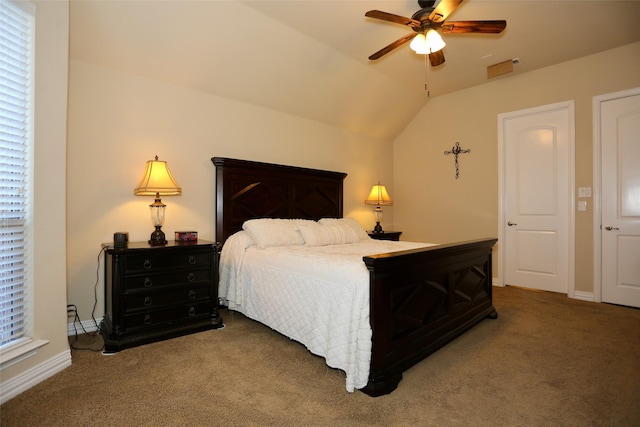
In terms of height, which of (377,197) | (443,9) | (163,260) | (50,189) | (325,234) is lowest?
(163,260)

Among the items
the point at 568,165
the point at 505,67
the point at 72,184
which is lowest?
the point at 72,184

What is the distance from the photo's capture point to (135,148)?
2912 mm

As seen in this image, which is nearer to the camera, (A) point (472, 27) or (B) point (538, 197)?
(A) point (472, 27)

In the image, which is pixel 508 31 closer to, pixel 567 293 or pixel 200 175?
pixel 567 293

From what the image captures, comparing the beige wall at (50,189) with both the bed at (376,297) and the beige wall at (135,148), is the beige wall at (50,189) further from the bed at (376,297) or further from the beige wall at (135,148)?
the bed at (376,297)

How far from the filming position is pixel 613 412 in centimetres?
161

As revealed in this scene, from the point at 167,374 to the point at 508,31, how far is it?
4281mm

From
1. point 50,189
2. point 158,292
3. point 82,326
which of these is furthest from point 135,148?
point 82,326

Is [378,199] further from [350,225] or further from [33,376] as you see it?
[33,376]

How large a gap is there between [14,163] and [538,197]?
16.8 ft

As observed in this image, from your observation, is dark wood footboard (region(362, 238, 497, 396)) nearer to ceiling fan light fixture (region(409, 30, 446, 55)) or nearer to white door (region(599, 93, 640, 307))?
ceiling fan light fixture (region(409, 30, 446, 55))

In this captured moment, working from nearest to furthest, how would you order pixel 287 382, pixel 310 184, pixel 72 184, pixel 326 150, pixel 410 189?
1. pixel 287 382
2. pixel 72 184
3. pixel 310 184
4. pixel 326 150
5. pixel 410 189

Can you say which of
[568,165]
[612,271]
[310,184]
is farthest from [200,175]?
[612,271]

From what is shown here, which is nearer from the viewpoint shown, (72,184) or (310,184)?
(72,184)
